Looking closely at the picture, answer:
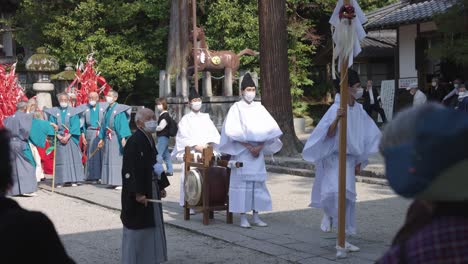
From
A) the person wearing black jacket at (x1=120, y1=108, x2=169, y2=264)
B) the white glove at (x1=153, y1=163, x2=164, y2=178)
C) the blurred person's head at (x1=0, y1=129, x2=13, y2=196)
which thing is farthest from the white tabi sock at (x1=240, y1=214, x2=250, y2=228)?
the blurred person's head at (x1=0, y1=129, x2=13, y2=196)

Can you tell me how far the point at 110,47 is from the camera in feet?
82.5

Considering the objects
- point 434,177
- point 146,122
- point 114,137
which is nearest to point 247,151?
point 146,122

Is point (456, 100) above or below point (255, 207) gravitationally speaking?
above

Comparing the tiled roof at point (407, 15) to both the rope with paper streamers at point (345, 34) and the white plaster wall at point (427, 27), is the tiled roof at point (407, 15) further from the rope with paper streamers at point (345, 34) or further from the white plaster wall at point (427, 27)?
the rope with paper streamers at point (345, 34)

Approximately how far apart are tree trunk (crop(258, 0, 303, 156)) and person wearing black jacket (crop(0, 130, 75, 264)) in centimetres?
1259

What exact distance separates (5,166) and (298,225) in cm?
601

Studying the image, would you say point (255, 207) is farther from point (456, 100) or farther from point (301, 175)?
point (456, 100)

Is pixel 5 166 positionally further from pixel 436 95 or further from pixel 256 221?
pixel 436 95

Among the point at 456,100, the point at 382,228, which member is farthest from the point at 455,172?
the point at 456,100

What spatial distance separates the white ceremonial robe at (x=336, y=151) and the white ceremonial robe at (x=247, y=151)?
1.10m

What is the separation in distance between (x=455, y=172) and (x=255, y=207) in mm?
6433

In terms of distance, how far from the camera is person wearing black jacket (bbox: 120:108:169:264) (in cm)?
586

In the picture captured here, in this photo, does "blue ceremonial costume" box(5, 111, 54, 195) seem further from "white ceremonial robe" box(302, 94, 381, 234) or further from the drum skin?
"white ceremonial robe" box(302, 94, 381, 234)

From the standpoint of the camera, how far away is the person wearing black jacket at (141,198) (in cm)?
586
